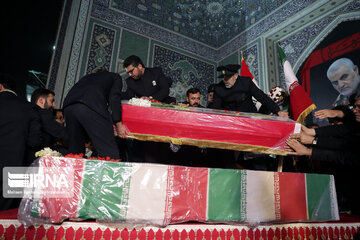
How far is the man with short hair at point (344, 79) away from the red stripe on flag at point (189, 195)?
3.37 meters

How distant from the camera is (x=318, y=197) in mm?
1876

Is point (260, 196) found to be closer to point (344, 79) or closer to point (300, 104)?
point (300, 104)

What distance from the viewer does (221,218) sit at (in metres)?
1.57

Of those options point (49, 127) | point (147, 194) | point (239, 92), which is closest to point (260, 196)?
point (147, 194)

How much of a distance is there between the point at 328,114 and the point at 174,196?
1926 millimetres

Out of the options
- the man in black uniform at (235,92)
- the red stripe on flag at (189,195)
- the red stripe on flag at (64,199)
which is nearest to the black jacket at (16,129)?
the red stripe on flag at (64,199)

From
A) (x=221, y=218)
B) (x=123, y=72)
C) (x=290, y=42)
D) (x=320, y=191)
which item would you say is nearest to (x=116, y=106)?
(x=221, y=218)

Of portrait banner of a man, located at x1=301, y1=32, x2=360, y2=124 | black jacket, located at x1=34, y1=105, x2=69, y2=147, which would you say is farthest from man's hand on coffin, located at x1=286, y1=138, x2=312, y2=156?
portrait banner of a man, located at x1=301, y1=32, x2=360, y2=124

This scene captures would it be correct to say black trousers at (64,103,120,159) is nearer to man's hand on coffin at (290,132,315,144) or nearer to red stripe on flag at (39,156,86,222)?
red stripe on flag at (39,156,86,222)

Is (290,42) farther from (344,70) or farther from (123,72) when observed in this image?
(123,72)

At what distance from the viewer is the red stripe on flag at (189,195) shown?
1511 millimetres

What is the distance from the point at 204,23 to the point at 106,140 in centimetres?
543

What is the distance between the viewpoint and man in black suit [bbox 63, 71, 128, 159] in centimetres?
179

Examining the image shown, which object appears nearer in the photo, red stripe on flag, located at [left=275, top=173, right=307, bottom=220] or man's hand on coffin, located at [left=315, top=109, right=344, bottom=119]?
red stripe on flag, located at [left=275, top=173, right=307, bottom=220]
